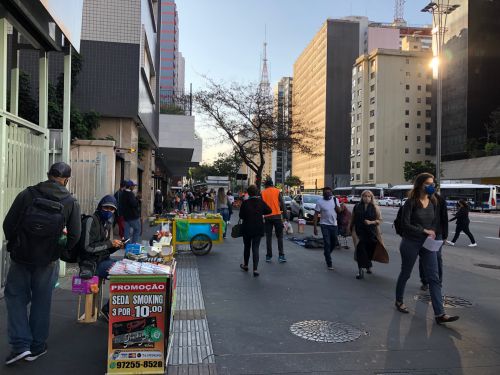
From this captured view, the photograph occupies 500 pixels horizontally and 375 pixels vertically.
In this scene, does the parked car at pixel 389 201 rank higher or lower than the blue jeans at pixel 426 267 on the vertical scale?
lower

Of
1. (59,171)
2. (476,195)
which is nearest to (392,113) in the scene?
(476,195)

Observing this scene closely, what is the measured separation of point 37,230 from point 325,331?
3.24m

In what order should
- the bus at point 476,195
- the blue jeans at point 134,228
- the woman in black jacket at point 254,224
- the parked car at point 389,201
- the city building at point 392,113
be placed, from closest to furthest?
1. the woman in black jacket at point 254,224
2. the blue jeans at point 134,228
3. the bus at point 476,195
4. the parked car at point 389,201
5. the city building at point 392,113

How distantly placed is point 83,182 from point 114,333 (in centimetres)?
630

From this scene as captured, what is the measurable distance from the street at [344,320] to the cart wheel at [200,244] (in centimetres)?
135

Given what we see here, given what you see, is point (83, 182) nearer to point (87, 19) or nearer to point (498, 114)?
point (87, 19)

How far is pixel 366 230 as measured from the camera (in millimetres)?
8391

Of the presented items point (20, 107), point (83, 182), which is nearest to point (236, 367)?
point (83, 182)

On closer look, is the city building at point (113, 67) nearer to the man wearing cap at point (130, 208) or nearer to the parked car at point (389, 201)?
the man wearing cap at point (130, 208)

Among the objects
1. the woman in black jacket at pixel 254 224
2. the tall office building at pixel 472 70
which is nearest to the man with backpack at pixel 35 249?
the woman in black jacket at pixel 254 224

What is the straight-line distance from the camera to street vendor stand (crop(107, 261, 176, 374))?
3832mm

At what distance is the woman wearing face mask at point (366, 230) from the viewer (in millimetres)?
8320

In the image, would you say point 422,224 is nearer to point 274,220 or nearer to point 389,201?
point 274,220

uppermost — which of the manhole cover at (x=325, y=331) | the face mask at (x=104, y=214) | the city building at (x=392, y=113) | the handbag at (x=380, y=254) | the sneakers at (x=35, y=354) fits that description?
the city building at (x=392, y=113)
